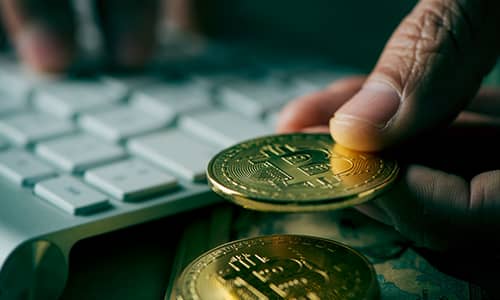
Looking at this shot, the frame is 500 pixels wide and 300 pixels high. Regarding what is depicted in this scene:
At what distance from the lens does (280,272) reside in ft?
2.18

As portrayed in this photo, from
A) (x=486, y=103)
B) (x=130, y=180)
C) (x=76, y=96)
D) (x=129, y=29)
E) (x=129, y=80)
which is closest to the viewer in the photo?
(x=130, y=180)

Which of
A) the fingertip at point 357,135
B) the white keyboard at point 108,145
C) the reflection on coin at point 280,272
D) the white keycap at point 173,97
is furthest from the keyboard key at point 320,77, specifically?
the reflection on coin at point 280,272

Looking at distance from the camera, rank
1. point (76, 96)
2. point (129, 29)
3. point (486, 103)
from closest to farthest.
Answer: point (486, 103), point (76, 96), point (129, 29)

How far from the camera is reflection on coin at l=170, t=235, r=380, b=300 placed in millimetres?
626

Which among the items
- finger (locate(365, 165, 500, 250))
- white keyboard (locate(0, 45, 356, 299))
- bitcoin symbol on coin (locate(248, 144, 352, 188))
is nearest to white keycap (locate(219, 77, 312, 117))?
white keyboard (locate(0, 45, 356, 299))

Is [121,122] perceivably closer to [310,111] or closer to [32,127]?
[32,127]

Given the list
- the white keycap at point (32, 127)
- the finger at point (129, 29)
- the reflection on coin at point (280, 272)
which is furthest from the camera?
the finger at point (129, 29)

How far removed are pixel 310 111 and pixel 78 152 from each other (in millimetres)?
369

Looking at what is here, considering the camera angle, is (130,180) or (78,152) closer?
(130,180)

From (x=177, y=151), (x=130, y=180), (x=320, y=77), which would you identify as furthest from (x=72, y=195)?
(x=320, y=77)

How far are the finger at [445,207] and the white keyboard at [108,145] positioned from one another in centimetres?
27

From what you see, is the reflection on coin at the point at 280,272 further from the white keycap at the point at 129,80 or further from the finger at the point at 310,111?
the white keycap at the point at 129,80

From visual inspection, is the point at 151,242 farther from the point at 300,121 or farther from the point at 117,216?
the point at 300,121

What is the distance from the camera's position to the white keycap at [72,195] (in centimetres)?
79
